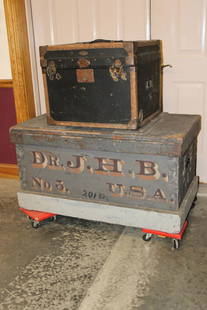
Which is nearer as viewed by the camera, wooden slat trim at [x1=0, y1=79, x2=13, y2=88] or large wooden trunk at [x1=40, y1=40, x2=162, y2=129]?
large wooden trunk at [x1=40, y1=40, x2=162, y2=129]

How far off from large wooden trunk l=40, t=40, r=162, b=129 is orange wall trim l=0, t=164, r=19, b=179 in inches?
40.7

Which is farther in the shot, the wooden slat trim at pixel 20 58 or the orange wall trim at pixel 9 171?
the orange wall trim at pixel 9 171

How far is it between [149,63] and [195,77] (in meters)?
0.52

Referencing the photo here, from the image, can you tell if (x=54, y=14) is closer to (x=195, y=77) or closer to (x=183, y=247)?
(x=195, y=77)

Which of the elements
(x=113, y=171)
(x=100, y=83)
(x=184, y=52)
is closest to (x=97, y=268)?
(x=113, y=171)

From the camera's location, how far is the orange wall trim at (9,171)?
2.88 metres

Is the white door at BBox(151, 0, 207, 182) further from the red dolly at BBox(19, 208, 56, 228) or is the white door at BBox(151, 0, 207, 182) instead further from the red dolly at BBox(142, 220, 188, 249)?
the red dolly at BBox(19, 208, 56, 228)

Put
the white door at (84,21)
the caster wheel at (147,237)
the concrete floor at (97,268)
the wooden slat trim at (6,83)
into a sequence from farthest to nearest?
the wooden slat trim at (6,83)
the white door at (84,21)
the caster wheel at (147,237)
the concrete floor at (97,268)

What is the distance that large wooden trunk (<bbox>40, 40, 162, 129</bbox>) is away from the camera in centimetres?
173

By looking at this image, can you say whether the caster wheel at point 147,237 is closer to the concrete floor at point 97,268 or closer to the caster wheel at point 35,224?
the concrete floor at point 97,268

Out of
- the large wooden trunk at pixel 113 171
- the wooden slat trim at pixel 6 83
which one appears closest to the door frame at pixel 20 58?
the wooden slat trim at pixel 6 83

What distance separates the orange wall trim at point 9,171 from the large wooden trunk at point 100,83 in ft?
3.39

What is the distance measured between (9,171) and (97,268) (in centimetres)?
148

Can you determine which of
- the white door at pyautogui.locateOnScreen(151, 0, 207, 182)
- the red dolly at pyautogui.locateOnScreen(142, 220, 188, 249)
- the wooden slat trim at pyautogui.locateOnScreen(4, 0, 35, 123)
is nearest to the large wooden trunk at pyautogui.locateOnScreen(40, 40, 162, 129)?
the white door at pyautogui.locateOnScreen(151, 0, 207, 182)
